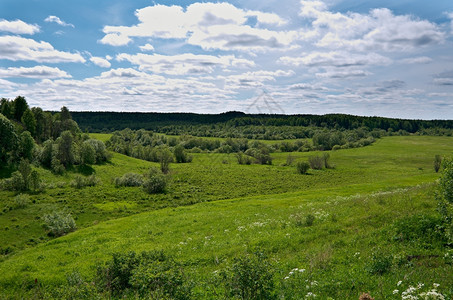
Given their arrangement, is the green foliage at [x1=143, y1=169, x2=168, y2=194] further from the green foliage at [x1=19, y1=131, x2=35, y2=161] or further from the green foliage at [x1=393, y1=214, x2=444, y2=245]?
the green foliage at [x1=393, y1=214, x2=444, y2=245]

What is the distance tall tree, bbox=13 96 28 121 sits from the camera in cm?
11169

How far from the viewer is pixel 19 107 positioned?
11250 cm

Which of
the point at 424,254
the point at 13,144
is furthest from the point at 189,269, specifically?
the point at 13,144

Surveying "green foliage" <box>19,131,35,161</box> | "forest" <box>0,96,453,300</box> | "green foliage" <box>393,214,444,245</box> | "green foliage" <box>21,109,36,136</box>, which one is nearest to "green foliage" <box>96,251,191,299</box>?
"forest" <box>0,96,453,300</box>

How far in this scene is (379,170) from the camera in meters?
121

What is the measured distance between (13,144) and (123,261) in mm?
88808

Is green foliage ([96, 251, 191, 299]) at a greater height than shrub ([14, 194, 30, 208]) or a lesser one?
greater

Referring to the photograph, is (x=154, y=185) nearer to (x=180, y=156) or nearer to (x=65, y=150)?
(x=65, y=150)

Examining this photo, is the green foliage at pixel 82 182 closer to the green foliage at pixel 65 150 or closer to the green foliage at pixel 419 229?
the green foliage at pixel 65 150

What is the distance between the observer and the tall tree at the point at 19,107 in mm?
111694

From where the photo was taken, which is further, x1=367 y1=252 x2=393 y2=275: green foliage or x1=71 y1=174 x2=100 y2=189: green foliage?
x1=71 y1=174 x2=100 y2=189: green foliage

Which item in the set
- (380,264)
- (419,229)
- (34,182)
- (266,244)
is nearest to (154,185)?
(34,182)

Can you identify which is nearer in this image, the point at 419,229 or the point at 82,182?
the point at 419,229

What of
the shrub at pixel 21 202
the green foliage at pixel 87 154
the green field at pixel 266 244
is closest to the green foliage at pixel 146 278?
the green field at pixel 266 244
